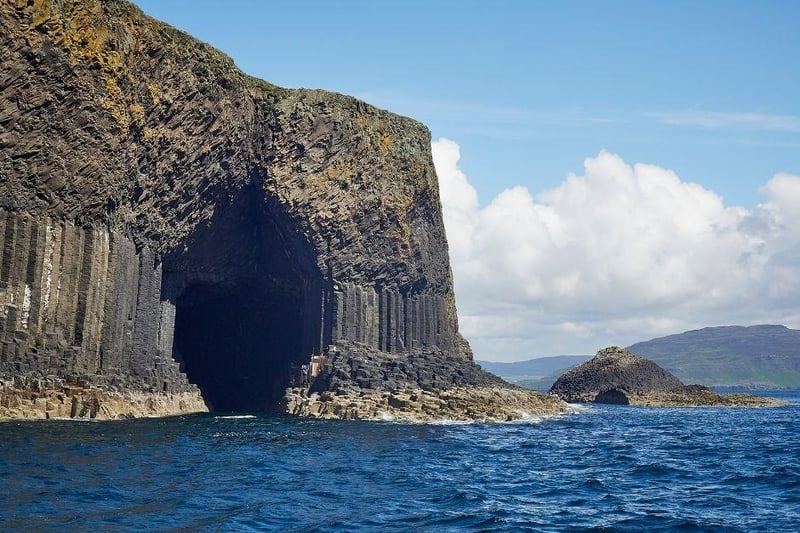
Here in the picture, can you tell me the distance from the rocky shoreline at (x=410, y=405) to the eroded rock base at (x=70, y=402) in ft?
41.2

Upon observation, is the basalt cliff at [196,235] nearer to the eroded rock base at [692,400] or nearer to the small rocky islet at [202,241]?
the small rocky islet at [202,241]

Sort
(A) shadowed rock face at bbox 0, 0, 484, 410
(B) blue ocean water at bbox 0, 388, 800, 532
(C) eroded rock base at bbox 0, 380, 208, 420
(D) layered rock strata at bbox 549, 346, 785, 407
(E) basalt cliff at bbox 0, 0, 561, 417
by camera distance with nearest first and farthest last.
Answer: (B) blue ocean water at bbox 0, 388, 800, 532
(C) eroded rock base at bbox 0, 380, 208, 420
(E) basalt cliff at bbox 0, 0, 561, 417
(A) shadowed rock face at bbox 0, 0, 484, 410
(D) layered rock strata at bbox 549, 346, 785, 407

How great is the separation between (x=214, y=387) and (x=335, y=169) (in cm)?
2508

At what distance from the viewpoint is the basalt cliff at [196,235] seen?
5428 centimetres

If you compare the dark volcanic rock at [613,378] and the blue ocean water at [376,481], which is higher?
the dark volcanic rock at [613,378]

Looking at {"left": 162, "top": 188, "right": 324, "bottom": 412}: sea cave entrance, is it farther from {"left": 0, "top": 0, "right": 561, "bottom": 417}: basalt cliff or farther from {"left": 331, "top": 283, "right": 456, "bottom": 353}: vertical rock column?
{"left": 331, "top": 283, "right": 456, "bottom": 353}: vertical rock column

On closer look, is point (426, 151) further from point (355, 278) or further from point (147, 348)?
point (147, 348)

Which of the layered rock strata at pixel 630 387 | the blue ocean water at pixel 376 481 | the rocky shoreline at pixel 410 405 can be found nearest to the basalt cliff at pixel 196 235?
the rocky shoreline at pixel 410 405

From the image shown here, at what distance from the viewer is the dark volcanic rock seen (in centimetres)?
13700

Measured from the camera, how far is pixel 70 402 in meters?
53.9

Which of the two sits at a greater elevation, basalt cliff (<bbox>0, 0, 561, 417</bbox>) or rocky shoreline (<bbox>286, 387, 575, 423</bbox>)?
basalt cliff (<bbox>0, 0, 561, 417</bbox>)

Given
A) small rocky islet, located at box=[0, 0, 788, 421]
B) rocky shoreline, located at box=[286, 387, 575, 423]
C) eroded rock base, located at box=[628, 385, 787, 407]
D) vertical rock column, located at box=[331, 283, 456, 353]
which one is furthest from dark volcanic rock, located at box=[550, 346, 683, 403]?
rocky shoreline, located at box=[286, 387, 575, 423]

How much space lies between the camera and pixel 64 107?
5641cm

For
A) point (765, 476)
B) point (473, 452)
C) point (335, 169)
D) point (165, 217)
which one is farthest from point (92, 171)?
point (765, 476)
